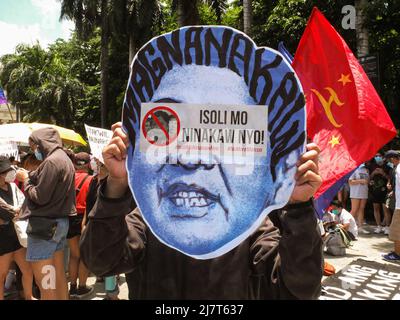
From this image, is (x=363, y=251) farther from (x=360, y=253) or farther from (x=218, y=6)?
(x=218, y=6)

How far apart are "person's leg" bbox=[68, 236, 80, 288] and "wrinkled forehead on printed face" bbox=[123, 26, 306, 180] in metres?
3.64

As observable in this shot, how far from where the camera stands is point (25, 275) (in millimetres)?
4031

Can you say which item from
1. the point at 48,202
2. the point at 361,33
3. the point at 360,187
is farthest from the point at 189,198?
the point at 361,33

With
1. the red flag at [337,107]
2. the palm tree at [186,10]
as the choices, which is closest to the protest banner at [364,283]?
the red flag at [337,107]

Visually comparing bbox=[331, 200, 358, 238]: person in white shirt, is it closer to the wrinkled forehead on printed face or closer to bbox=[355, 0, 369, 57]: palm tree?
bbox=[355, 0, 369, 57]: palm tree

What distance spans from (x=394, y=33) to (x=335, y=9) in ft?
6.53

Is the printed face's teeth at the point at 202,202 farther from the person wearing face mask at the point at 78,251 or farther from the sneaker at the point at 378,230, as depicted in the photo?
the sneaker at the point at 378,230

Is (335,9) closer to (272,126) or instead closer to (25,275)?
(25,275)

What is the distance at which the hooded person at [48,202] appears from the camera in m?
3.36

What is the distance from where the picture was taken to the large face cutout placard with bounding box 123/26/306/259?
1.24 m

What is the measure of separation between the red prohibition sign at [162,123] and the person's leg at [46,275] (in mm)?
2700

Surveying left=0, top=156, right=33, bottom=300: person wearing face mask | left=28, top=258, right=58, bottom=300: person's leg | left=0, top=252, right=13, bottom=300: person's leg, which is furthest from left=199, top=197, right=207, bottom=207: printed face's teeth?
left=0, top=252, right=13, bottom=300: person's leg

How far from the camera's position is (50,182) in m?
3.34
